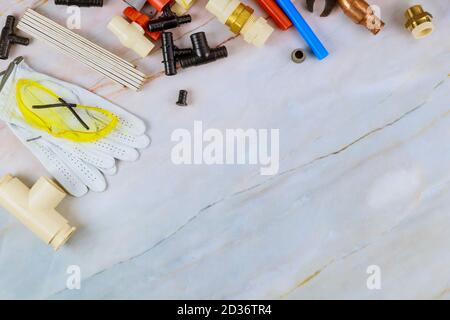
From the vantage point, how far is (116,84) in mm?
1177

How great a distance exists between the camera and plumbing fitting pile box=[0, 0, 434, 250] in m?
1.15

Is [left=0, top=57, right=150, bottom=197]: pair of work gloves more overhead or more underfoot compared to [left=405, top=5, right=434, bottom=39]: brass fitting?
more overhead

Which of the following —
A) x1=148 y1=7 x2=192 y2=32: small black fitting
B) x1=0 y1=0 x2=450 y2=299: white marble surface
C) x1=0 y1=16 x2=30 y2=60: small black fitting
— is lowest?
x1=0 y1=0 x2=450 y2=299: white marble surface

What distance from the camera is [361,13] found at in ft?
3.78

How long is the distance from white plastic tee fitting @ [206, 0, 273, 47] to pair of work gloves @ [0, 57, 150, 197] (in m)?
0.28

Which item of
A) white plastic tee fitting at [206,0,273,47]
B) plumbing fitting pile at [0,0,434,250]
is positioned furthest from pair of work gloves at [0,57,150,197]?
white plastic tee fitting at [206,0,273,47]

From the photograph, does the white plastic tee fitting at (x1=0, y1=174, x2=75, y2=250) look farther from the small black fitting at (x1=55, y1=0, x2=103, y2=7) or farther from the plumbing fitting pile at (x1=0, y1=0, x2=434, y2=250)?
the small black fitting at (x1=55, y1=0, x2=103, y2=7)

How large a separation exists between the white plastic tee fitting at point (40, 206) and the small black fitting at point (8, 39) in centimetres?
28

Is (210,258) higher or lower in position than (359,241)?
higher

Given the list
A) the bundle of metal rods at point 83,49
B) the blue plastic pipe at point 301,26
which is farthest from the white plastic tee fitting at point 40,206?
the blue plastic pipe at point 301,26
